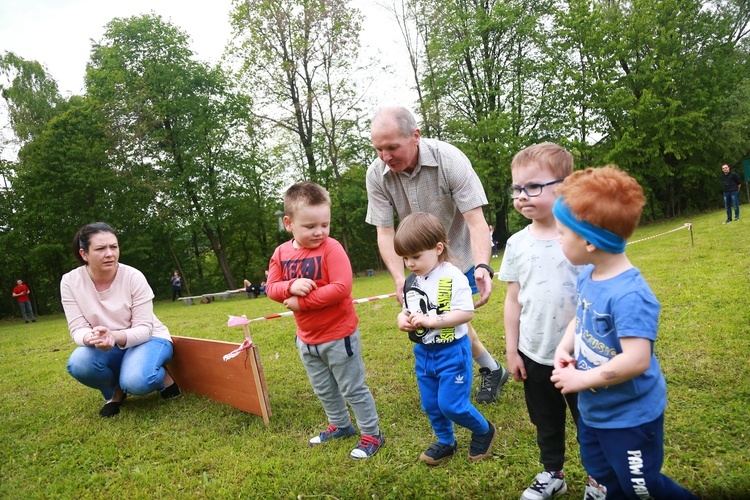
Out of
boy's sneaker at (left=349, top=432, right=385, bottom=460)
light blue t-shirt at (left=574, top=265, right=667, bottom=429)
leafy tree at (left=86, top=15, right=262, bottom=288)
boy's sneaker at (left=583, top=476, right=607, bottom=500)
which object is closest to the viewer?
light blue t-shirt at (left=574, top=265, right=667, bottom=429)

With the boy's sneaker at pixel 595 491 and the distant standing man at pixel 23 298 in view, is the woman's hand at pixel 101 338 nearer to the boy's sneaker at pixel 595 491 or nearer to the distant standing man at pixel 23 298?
the boy's sneaker at pixel 595 491

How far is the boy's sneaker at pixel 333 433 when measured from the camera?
3320mm

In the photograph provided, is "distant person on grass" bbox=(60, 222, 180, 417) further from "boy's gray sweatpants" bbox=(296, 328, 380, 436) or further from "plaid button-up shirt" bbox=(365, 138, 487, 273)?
"plaid button-up shirt" bbox=(365, 138, 487, 273)

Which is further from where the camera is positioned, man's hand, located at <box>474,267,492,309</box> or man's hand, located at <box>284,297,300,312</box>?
man's hand, located at <box>284,297,300,312</box>

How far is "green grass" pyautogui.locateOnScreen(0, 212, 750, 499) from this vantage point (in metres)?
2.63

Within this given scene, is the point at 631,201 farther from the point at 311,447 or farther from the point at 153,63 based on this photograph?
the point at 153,63

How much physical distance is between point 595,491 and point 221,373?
3.05 meters

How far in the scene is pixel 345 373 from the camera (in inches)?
122

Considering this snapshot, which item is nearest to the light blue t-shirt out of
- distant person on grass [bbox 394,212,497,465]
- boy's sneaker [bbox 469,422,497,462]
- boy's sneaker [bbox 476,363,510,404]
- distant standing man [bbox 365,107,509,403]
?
distant person on grass [bbox 394,212,497,465]

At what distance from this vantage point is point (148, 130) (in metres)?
23.6

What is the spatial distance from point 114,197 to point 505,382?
994 inches

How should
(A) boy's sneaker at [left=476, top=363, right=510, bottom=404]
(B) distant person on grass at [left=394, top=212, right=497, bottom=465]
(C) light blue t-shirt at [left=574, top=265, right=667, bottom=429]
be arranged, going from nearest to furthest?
(C) light blue t-shirt at [left=574, top=265, right=667, bottom=429] < (B) distant person on grass at [left=394, top=212, right=497, bottom=465] < (A) boy's sneaker at [left=476, top=363, right=510, bottom=404]

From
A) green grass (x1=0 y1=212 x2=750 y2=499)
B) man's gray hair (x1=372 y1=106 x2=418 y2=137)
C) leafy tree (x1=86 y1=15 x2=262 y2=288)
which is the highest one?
leafy tree (x1=86 y1=15 x2=262 y2=288)

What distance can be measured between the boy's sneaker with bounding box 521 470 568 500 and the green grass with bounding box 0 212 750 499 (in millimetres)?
82
